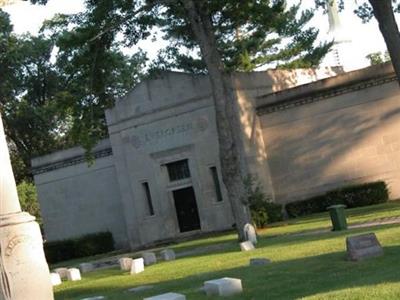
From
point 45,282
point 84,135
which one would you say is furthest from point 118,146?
point 45,282

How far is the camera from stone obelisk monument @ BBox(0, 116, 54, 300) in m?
6.11

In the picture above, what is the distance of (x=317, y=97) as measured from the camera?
92.4 feet

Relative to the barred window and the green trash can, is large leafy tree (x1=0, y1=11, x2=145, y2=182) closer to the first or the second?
the barred window

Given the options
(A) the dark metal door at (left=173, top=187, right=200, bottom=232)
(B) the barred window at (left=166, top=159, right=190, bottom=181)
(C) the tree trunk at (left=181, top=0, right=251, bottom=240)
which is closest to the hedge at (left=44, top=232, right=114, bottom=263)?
(A) the dark metal door at (left=173, top=187, right=200, bottom=232)

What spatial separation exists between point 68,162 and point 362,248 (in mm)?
26536

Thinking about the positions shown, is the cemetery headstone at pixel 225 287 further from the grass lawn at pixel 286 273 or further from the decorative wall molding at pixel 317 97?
the decorative wall molding at pixel 317 97

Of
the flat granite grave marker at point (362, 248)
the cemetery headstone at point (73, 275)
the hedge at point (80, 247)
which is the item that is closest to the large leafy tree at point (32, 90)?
the hedge at point (80, 247)

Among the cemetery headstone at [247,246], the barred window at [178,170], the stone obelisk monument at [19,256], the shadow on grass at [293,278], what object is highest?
the barred window at [178,170]

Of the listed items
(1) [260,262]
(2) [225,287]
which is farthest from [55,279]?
(2) [225,287]

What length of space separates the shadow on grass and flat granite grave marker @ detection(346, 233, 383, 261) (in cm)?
16

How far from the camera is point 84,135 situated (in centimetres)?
2394

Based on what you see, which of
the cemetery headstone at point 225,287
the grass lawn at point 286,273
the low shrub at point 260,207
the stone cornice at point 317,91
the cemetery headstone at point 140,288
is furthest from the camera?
the stone cornice at point 317,91

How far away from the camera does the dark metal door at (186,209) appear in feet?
98.6

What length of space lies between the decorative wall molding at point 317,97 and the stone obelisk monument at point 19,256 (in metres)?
22.7
